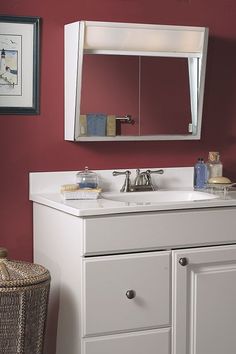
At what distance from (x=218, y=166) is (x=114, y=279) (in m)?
0.89

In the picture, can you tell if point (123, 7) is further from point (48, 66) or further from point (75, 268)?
point (75, 268)

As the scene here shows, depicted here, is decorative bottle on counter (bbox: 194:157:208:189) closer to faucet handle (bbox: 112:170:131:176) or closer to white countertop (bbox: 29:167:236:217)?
white countertop (bbox: 29:167:236:217)

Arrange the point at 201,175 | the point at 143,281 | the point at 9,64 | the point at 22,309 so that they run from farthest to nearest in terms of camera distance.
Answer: the point at 201,175 → the point at 9,64 → the point at 143,281 → the point at 22,309

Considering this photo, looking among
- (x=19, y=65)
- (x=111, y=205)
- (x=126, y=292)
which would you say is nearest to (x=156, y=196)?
(x=111, y=205)

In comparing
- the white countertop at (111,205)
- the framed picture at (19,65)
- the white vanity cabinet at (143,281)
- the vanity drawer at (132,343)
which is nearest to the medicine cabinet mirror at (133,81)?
the framed picture at (19,65)

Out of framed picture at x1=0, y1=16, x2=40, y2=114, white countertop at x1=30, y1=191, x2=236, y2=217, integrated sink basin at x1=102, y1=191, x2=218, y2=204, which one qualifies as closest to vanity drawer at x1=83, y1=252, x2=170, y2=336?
white countertop at x1=30, y1=191, x2=236, y2=217

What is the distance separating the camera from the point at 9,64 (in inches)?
121

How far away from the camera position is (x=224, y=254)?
2.93 metres

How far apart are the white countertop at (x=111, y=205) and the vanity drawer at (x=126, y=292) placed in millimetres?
169

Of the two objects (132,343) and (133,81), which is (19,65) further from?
(132,343)

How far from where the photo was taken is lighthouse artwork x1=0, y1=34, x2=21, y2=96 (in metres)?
3.05

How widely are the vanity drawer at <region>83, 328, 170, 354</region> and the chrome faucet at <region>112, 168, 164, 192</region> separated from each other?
2.18ft

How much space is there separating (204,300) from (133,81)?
0.96 m

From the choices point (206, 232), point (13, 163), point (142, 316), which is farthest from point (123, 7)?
point (142, 316)
